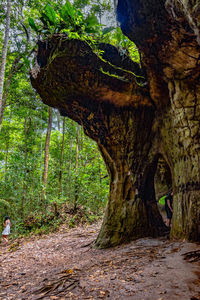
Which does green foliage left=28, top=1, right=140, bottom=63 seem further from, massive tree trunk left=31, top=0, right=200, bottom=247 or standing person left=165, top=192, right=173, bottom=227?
standing person left=165, top=192, right=173, bottom=227

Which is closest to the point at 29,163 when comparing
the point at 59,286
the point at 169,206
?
the point at 169,206

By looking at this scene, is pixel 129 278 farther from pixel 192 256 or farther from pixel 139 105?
pixel 139 105

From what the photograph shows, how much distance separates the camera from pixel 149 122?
6031 millimetres

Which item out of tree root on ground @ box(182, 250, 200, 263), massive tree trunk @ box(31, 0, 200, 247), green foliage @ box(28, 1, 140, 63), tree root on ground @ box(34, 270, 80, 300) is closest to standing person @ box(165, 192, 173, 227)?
massive tree trunk @ box(31, 0, 200, 247)

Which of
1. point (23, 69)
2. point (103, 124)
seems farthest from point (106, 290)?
point (23, 69)

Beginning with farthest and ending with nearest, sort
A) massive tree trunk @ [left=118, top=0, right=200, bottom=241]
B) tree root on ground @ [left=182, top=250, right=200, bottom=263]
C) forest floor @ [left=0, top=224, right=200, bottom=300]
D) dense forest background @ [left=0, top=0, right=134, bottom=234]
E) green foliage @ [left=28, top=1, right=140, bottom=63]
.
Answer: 1. dense forest background @ [left=0, top=0, right=134, bottom=234]
2. green foliage @ [left=28, top=1, right=140, bottom=63]
3. massive tree trunk @ [left=118, top=0, right=200, bottom=241]
4. tree root on ground @ [left=182, top=250, right=200, bottom=263]
5. forest floor @ [left=0, top=224, right=200, bottom=300]

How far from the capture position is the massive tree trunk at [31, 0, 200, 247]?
13.0 ft

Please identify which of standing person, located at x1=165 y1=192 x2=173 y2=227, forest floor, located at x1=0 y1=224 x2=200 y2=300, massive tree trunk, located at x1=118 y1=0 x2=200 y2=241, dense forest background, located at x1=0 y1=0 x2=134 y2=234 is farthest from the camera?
dense forest background, located at x1=0 y1=0 x2=134 y2=234

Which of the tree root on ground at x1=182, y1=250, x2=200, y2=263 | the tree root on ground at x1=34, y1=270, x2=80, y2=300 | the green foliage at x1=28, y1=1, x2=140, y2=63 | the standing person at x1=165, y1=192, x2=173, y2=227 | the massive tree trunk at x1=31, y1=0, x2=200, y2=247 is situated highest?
the green foliage at x1=28, y1=1, x2=140, y2=63

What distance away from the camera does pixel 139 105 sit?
5.82 metres

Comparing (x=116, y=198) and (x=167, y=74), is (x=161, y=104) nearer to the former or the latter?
(x=167, y=74)

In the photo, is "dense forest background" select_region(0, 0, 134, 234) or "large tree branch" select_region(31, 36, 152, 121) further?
"dense forest background" select_region(0, 0, 134, 234)

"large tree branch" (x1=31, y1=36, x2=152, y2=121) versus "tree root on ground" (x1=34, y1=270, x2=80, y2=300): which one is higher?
"large tree branch" (x1=31, y1=36, x2=152, y2=121)

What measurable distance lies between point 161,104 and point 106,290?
444cm
